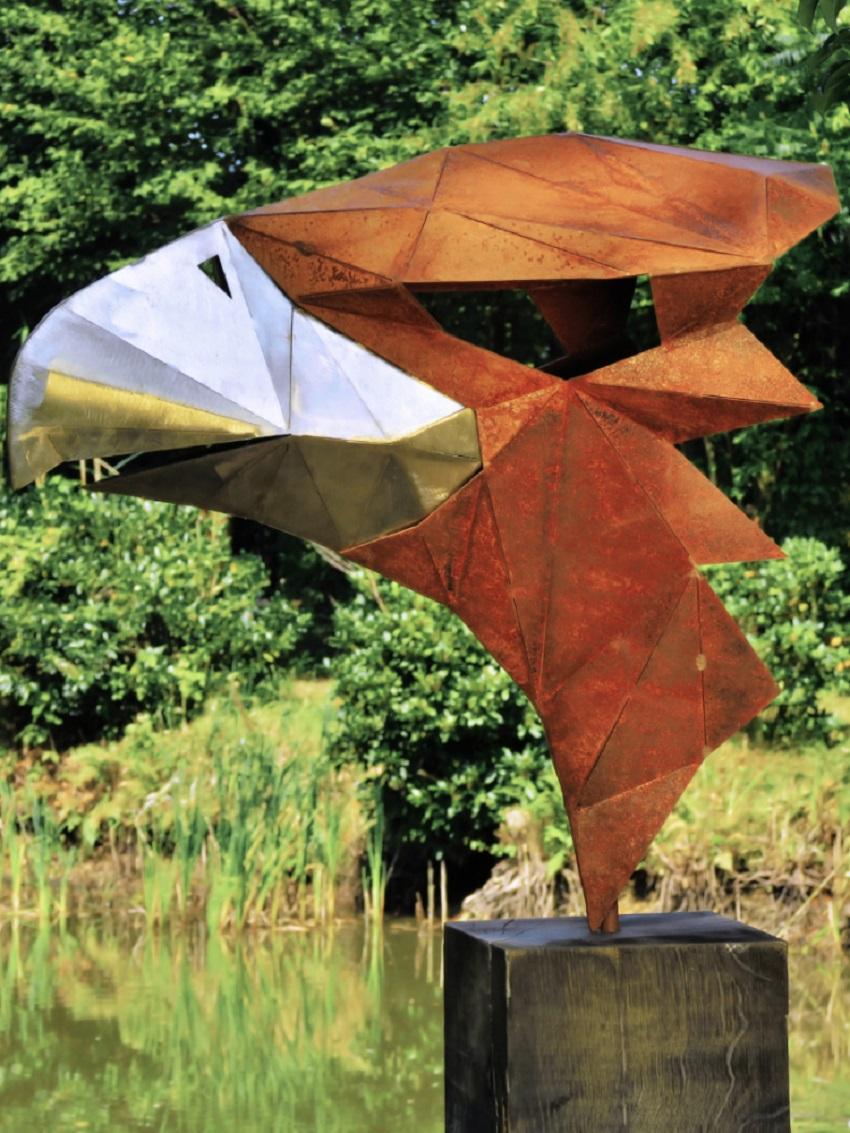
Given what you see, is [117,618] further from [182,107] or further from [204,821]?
[182,107]

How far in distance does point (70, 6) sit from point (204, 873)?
1063cm

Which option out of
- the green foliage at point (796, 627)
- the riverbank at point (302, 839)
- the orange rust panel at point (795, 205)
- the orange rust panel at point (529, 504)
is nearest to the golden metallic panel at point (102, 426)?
the orange rust panel at point (529, 504)

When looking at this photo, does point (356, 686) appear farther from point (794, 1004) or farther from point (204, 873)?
point (794, 1004)

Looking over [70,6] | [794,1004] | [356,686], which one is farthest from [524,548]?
[70,6]

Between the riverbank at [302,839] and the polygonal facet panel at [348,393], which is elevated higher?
the polygonal facet panel at [348,393]

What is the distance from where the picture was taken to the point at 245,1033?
736 cm

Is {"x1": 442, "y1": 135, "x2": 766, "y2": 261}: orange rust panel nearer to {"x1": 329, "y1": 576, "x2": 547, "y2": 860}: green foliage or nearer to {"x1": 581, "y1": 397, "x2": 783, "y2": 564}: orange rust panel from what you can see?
{"x1": 581, "y1": 397, "x2": 783, "y2": 564}: orange rust panel

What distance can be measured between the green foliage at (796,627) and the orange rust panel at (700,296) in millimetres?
5936

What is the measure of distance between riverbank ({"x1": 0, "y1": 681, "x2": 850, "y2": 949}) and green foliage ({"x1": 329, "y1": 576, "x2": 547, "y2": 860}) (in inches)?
7.7

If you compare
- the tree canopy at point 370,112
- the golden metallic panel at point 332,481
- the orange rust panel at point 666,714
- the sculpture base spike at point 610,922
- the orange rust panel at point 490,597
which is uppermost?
the tree canopy at point 370,112

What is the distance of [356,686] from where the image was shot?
31.2 ft

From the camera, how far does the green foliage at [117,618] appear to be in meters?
11.0

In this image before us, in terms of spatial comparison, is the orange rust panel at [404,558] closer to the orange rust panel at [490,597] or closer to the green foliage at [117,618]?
the orange rust panel at [490,597]

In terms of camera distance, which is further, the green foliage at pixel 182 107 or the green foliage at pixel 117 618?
the green foliage at pixel 182 107
